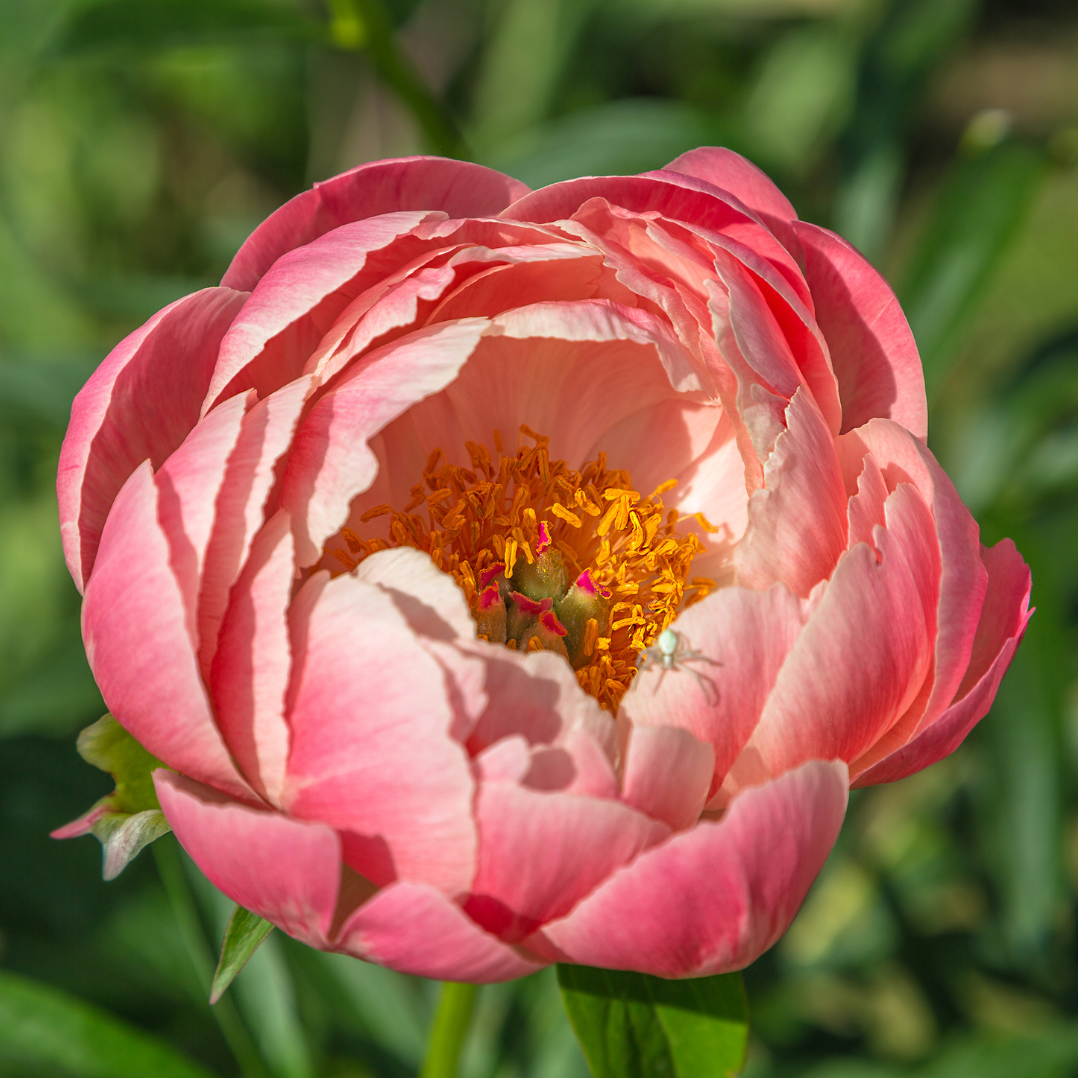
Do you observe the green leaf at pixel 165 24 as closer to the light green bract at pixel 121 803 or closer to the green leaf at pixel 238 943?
the light green bract at pixel 121 803

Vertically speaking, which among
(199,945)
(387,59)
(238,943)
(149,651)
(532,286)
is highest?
(387,59)

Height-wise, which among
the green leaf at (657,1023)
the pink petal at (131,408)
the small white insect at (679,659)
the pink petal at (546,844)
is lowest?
the green leaf at (657,1023)

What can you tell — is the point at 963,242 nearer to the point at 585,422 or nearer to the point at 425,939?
the point at 585,422

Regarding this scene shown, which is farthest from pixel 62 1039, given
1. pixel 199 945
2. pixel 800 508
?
pixel 800 508

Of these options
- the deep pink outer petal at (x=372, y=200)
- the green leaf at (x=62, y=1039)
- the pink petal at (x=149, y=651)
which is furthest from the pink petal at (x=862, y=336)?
the green leaf at (x=62, y=1039)

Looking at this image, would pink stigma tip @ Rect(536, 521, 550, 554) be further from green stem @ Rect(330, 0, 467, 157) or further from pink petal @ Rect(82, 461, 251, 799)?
green stem @ Rect(330, 0, 467, 157)

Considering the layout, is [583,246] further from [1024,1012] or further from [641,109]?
[1024,1012]

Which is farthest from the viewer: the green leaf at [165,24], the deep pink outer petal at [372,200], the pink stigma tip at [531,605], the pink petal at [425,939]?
the green leaf at [165,24]
